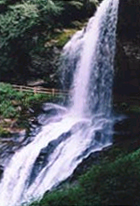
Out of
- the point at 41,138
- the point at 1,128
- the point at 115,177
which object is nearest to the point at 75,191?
the point at 115,177

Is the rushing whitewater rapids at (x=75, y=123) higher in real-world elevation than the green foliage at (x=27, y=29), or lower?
lower

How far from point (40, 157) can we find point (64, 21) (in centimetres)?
795

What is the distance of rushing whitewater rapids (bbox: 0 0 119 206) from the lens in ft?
50.1

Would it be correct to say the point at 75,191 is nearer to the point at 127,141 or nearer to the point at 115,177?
the point at 115,177

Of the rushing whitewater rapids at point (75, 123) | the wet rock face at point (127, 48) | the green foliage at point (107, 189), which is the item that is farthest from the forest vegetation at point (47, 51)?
the green foliage at point (107, 189)

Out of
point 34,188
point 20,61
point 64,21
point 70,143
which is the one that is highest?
point 64,21

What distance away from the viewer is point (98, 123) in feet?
55.9

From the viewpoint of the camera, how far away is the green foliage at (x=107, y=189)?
8.55 m

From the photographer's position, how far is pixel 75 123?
17281mm

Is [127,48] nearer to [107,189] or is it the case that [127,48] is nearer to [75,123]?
[75,123]

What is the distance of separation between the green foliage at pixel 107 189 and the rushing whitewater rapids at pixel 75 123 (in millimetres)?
4398

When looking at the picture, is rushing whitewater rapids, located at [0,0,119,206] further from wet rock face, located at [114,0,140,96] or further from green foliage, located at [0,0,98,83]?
green foliage, located at [0,0,98,83]

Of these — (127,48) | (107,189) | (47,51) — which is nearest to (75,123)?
(127,48)

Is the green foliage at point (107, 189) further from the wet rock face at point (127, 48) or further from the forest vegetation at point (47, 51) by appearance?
the wet rock face at point (127, 48)
